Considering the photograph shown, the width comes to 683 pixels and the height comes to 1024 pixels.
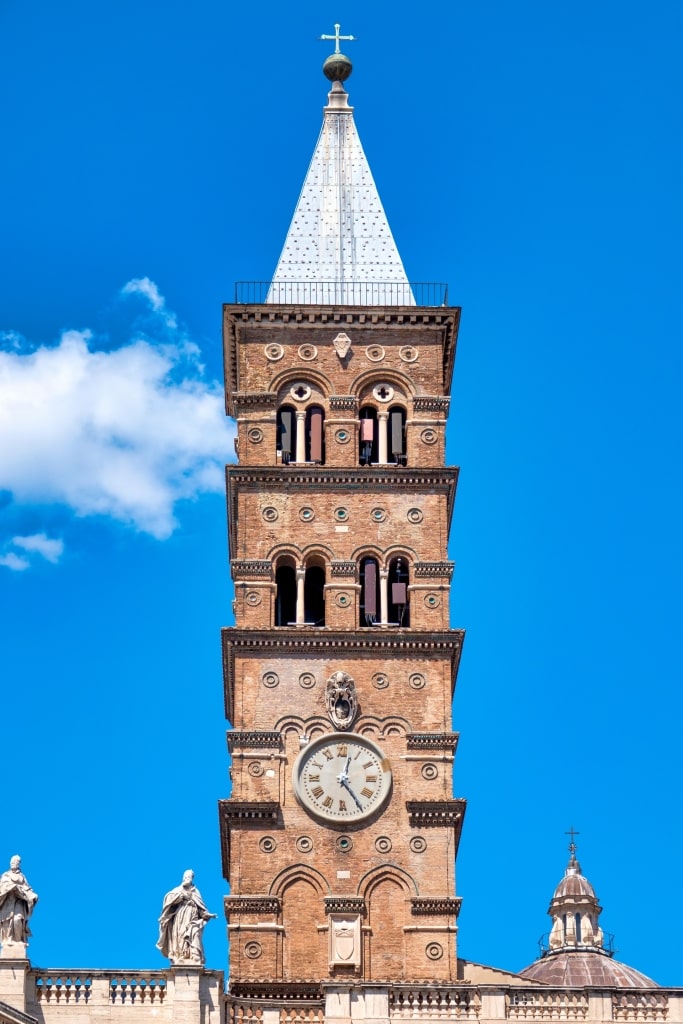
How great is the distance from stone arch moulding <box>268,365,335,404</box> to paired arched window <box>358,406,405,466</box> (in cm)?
131

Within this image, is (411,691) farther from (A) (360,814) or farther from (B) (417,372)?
(B) (417,372)

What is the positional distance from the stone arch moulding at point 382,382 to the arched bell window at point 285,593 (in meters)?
6.11

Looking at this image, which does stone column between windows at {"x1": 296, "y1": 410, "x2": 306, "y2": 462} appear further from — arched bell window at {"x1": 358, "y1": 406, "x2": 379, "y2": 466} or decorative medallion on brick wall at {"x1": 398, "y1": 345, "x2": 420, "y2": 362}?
decorative medallion on brick wall at {"x1": 398, "y1": 345, "x2": 420, "y2": 362}

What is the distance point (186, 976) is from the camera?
237ft

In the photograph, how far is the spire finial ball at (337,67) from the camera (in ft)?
312

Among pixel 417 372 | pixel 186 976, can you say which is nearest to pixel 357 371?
pixel 417 372

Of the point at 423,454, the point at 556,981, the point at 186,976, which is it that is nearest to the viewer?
the point at 186,976

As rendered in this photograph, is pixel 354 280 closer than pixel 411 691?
No

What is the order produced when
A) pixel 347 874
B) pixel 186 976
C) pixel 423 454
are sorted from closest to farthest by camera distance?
pixel 186 976 < pixel 347 874 < pixel 423 454

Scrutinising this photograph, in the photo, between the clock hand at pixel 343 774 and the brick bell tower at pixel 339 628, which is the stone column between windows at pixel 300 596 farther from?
the clock hand at pixel 343 774

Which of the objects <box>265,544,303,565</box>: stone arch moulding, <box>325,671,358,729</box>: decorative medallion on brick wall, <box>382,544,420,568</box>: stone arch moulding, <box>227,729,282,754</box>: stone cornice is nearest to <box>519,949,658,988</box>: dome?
<box>325,671,358,729</box>: decorative medallion on brick wall

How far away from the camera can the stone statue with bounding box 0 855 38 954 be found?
72.1 metres

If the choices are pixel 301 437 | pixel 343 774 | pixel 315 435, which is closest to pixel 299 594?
pixel 301 437

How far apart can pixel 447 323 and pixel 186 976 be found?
83.0 feet
